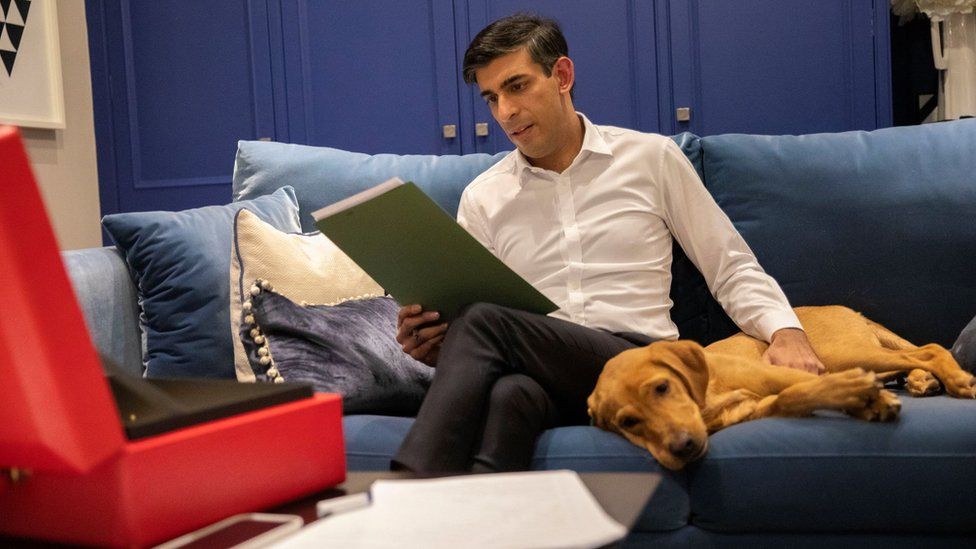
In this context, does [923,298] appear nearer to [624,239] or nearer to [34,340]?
[624,239]

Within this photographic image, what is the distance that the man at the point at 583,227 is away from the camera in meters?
1.94

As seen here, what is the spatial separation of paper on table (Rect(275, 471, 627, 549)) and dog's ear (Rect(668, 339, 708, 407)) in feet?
3.08

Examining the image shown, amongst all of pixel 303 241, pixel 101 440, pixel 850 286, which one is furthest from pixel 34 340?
pixel 850 286

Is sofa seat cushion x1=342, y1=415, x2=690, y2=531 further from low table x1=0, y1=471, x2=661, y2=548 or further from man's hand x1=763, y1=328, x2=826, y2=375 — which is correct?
low table x1=0, y1=471, x2=661, y2=548

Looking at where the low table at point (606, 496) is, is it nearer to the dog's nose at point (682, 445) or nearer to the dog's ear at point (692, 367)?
the dog's nose at point (682, 445)

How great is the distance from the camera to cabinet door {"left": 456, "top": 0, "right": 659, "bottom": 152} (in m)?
3.81

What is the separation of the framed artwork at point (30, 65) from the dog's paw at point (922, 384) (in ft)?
10.7

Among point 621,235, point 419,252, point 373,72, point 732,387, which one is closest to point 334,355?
point 419,252

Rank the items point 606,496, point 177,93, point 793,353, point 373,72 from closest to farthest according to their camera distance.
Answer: point 606,496
point 793,353
point 373,72
point 177,93

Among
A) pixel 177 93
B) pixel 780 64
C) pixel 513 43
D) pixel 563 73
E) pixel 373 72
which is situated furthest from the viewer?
pixel 177 93

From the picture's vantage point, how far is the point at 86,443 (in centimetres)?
66

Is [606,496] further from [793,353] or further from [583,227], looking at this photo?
[583,227]

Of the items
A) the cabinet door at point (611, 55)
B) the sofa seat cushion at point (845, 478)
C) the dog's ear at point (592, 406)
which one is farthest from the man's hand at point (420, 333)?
the cabinet door at point (611, 55)

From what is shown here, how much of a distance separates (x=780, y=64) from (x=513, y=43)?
1.84 metres
